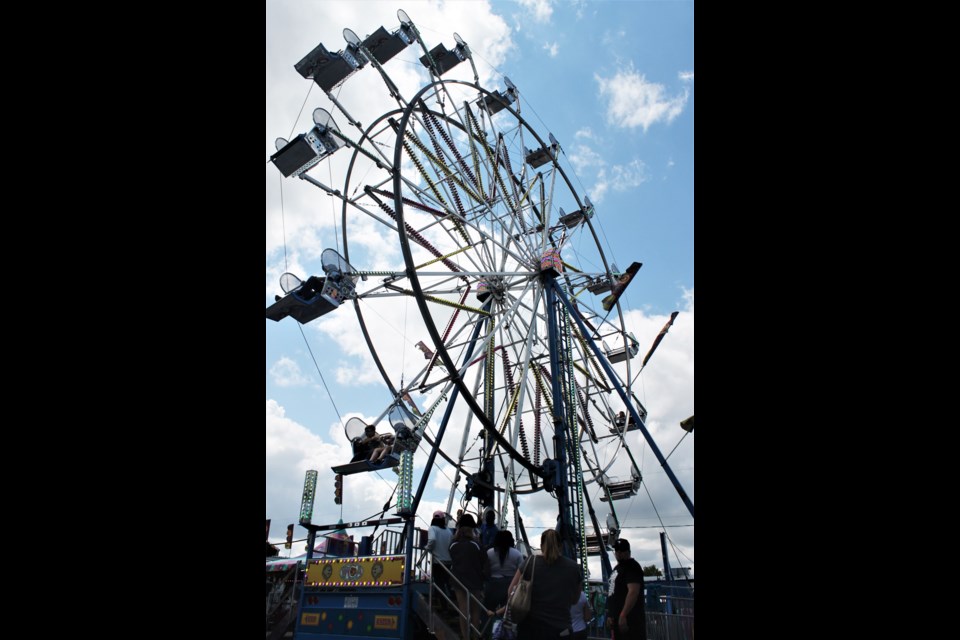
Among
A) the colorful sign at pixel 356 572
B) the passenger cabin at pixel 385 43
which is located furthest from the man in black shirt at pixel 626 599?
the passenger cabin at pixel 385 43

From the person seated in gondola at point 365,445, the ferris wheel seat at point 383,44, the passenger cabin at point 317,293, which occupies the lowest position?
the person seated in gondola at point 365,445

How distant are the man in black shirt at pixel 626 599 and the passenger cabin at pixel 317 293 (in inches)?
282

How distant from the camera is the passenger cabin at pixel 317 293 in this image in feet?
32.9

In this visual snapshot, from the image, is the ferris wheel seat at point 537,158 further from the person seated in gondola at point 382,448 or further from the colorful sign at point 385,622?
the colorful sign at point 385,622

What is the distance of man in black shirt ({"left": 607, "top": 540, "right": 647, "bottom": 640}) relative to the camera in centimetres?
400

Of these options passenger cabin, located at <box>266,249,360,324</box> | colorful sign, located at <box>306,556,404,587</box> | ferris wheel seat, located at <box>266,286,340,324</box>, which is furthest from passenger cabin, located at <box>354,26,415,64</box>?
colorful sign, located at <box>306,556,404,587</box>

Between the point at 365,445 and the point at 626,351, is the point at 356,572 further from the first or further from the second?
the point at 626,351

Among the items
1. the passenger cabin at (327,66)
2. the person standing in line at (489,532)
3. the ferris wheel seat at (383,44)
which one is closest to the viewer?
the person standing in line at (489,532)
